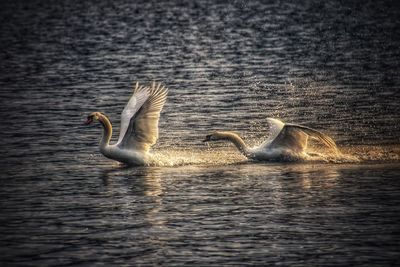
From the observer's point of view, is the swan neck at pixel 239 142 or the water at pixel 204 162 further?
the swan neck at pixel 239 142

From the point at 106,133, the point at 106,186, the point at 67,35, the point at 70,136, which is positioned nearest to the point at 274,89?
the point at 70,136

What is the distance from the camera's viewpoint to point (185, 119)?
2995 cm

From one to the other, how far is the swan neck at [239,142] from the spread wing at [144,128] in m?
1.54

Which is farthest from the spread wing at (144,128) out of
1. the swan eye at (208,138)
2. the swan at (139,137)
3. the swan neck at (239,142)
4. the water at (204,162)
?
the swan neck at (239,142)

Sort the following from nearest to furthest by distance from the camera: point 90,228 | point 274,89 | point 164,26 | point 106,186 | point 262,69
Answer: point 90,228
point 106,186
point 274,89
point 262,69
point 164,26

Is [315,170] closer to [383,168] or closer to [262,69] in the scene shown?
[383,168]

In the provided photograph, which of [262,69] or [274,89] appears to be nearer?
[274,89]

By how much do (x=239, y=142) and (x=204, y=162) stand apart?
0.88m

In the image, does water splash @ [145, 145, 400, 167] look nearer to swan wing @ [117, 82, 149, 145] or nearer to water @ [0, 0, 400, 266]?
water @ [0, 0, 400, 266]

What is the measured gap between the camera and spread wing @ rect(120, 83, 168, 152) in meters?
24.4

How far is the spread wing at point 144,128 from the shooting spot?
Answer: 24.4m

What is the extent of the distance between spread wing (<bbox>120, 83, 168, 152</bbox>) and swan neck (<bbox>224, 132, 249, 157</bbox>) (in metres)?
1.54

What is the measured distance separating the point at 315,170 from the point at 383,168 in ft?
4.23

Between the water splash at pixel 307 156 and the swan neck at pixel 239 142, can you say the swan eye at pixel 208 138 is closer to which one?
the water splash at pixel 307 156
